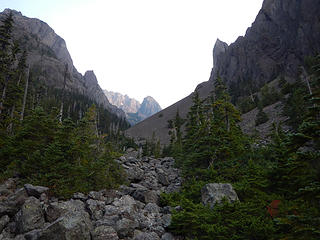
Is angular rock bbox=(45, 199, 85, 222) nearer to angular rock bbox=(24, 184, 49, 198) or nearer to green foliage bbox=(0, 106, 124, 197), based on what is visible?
angular rock bbox=(24, 184, 49, 198)

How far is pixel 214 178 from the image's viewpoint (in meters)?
13.8

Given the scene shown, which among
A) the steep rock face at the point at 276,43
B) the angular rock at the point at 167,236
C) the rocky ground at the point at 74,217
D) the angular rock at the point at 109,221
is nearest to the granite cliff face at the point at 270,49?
the steep rock face at the point at 276,43

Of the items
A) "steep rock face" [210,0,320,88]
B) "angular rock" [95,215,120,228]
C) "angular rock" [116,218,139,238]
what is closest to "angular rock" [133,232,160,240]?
"angular rock" [116,218,139,238]

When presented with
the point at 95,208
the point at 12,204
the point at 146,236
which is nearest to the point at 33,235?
the point at 12,204

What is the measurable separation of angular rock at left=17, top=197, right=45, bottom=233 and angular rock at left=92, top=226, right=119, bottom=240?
2430 mm

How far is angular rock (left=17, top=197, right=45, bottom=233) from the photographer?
24.5 feet

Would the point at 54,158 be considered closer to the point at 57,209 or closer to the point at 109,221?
the point at 57,209

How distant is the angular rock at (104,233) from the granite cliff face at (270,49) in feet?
156

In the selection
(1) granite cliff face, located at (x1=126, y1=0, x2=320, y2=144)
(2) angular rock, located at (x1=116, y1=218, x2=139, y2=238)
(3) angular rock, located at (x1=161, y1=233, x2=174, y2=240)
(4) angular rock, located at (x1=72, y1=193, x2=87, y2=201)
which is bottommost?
(3) angular rock, located at (x1=161, y1=233, x2=174, y2=240)

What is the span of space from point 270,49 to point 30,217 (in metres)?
95.8

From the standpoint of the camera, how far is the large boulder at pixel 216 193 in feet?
32.9

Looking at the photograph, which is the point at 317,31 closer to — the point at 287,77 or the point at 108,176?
the point at 287,77

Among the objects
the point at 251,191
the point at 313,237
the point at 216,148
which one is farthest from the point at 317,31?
the point at 313,237

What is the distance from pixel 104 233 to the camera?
7.54m
